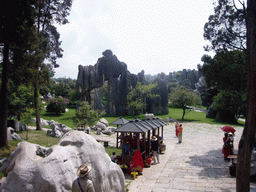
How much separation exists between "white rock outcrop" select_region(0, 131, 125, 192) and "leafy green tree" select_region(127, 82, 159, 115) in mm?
31742

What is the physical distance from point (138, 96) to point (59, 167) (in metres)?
35.2

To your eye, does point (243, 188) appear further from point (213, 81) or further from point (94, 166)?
point (213, 81)

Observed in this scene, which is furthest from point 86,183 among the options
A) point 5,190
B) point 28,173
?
point 5,190

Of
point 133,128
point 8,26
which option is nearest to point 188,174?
point 133,128


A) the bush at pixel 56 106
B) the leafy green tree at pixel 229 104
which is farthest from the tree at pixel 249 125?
the bush at pixel 56 106

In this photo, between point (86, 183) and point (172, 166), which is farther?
point (172, 166)

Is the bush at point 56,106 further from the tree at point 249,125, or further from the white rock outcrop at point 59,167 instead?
the tree at point 249,125

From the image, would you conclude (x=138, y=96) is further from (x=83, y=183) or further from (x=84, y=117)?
(x=83, y=183)

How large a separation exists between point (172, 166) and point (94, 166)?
590cm

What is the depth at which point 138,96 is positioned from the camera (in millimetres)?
39844

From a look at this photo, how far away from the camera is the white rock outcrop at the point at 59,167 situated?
4.51 meters

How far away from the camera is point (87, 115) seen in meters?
19.0

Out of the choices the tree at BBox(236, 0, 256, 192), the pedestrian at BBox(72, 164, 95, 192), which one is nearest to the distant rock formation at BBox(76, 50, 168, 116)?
the tree at BBox(236, 0, 256, 192)

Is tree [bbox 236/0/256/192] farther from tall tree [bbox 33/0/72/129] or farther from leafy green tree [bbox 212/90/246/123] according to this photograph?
leafy green tree [bbox 212/90/246/123]
